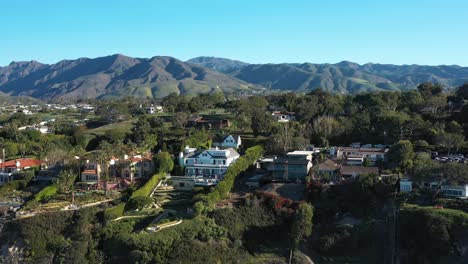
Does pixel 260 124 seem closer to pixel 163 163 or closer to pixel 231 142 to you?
pixel 231 142

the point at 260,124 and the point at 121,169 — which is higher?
the point at 260,124

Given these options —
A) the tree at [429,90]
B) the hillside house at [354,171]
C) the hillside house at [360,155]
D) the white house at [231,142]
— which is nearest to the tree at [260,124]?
the white house at [231,142]

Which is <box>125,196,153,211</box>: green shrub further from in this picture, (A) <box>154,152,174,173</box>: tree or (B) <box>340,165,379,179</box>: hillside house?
(B) <box>340,165,379,179</box>: hillside house

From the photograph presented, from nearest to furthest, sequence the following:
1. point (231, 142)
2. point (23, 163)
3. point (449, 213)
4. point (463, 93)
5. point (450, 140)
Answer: point (449, 213), point (450, 140), point (23, 163), point (231, 142), point (463, 93)

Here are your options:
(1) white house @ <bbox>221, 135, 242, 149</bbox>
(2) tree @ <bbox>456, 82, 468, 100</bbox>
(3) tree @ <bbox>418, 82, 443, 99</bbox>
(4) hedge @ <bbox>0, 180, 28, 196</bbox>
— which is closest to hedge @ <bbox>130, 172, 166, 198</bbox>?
(1) white house @ <bbox>221, 135, 242, 149</bbox>

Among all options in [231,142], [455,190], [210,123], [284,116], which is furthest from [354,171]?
[210,123]

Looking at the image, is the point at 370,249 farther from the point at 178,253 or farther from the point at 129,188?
the point at 129,188
